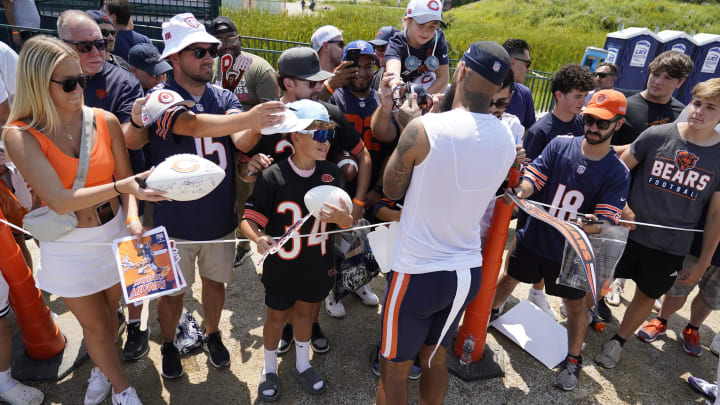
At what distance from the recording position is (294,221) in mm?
2977

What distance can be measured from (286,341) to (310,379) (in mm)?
504

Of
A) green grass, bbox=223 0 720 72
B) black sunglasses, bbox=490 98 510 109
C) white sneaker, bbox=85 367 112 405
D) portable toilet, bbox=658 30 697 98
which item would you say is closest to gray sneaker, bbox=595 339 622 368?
black sunglasses, bbox=490 98 510 109

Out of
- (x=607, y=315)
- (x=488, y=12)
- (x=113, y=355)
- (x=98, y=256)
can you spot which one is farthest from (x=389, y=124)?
(x=488, y=12)

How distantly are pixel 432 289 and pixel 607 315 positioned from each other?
329 cm

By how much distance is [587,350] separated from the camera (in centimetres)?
412

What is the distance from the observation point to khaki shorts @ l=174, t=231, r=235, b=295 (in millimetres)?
3234

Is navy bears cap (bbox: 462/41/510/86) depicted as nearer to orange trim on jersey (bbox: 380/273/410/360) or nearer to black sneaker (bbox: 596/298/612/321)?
orange trim on jersey (bbox: 380/273/410/360)

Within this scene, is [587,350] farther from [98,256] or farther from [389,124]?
[98,256]

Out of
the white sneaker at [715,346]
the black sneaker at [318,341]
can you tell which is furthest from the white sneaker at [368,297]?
the white sneaker at [715,346]

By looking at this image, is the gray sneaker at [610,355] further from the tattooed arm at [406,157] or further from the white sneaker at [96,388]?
the white sneaker at [96,388]

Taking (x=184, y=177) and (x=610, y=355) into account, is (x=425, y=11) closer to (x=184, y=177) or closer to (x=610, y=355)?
(x=184, y=177)

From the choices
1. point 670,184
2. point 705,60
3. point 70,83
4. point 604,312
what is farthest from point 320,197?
point 705,60

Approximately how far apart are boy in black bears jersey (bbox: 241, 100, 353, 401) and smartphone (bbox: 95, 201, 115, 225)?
0.85 m

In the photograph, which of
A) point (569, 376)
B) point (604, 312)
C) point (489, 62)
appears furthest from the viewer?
point (604, 312)
